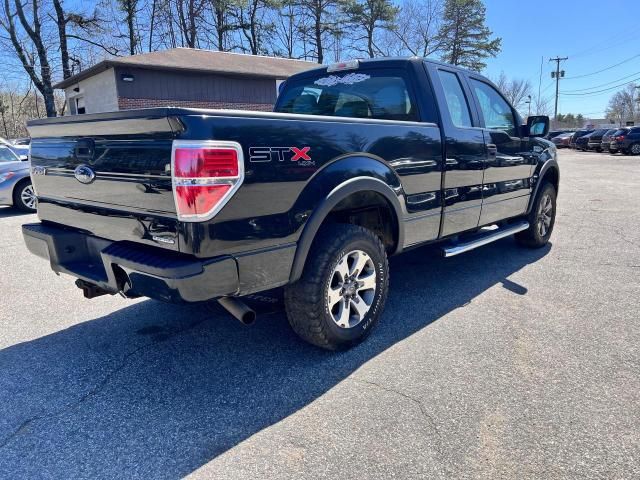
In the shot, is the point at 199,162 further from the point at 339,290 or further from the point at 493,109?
the point at 493,109

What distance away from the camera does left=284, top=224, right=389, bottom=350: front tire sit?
2900 millimetres

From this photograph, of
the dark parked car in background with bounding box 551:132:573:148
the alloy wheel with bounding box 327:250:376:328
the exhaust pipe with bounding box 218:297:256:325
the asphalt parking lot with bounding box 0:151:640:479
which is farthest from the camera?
the dark parked car in background with bounding box 551:132:573:148

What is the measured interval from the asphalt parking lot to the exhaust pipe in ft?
1.01

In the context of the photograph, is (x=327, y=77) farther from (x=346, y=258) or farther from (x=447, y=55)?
(x=447, y=55)

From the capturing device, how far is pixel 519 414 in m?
2.53

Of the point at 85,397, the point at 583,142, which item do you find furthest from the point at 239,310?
the point at 583,142

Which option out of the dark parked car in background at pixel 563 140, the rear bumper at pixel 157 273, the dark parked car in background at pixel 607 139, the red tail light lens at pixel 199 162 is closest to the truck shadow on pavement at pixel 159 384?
the rear bumper at pixel 157 273

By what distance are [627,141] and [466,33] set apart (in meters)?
17.8

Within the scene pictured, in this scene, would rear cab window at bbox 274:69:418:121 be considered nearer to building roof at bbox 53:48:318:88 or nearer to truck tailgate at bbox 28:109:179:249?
truck tailgate at bbox 28:109:179:249

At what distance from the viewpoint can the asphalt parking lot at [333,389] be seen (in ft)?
7.22

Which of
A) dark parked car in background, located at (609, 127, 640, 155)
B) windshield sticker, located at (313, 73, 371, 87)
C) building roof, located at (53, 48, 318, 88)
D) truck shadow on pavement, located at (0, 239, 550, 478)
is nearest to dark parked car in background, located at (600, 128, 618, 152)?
dark parked car in background, located at (609, 127, 640, 155)

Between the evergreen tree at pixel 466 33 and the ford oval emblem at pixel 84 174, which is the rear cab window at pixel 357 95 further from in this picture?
the evergreen tree at pixel 466 33

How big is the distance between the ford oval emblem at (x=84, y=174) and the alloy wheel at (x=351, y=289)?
1.57m

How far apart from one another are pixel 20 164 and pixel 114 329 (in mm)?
7483
